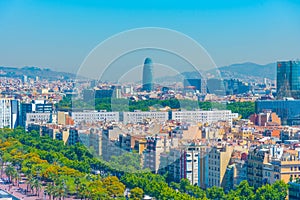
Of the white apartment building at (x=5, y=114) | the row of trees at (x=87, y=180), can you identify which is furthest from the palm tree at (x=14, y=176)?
the white apartment building at (x=5, y=114)

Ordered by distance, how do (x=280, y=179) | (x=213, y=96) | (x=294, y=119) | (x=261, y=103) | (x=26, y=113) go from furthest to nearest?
(x=213, y=96)
(x=26, y=113)
(x=261, y=103)
(x=294, y=119)
(x=280, y=179)

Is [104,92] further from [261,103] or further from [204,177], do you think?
[204,177]

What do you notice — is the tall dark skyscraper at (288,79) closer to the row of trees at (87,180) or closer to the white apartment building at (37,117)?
the white apartment building at (37,117)

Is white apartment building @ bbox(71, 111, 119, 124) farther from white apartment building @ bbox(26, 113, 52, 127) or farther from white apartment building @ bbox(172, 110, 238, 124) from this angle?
white apartment building @ bbox(172, 110, 238, 124)

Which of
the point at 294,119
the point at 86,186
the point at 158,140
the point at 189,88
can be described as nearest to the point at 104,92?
the point at 189,88

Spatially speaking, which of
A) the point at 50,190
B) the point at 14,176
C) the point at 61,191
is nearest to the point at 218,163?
the point at 61,191
